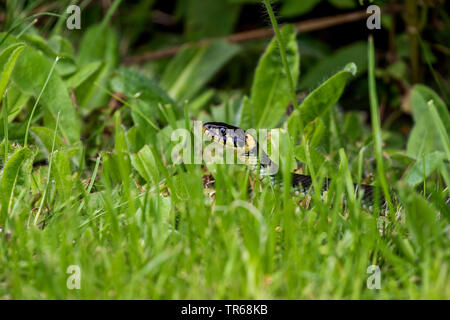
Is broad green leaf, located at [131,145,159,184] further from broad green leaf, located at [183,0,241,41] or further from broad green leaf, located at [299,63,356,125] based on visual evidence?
broad green leaf, located at [183,0,241,41]

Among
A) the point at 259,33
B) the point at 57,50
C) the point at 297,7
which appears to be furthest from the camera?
the point at 259,33

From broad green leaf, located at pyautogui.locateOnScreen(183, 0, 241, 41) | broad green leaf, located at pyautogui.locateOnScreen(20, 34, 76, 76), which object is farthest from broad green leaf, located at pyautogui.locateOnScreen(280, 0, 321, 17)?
broad green leaf, located at pyautogui.locateOnScreen(20, 34, 76, 76)

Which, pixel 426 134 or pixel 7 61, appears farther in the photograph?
pixel 426 134

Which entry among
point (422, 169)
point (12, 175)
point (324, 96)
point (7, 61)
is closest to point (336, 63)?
point (324, 96)

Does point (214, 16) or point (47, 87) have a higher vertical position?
point (214, 16)

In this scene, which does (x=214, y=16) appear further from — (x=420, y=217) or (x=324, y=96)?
(x=420, y=217)
